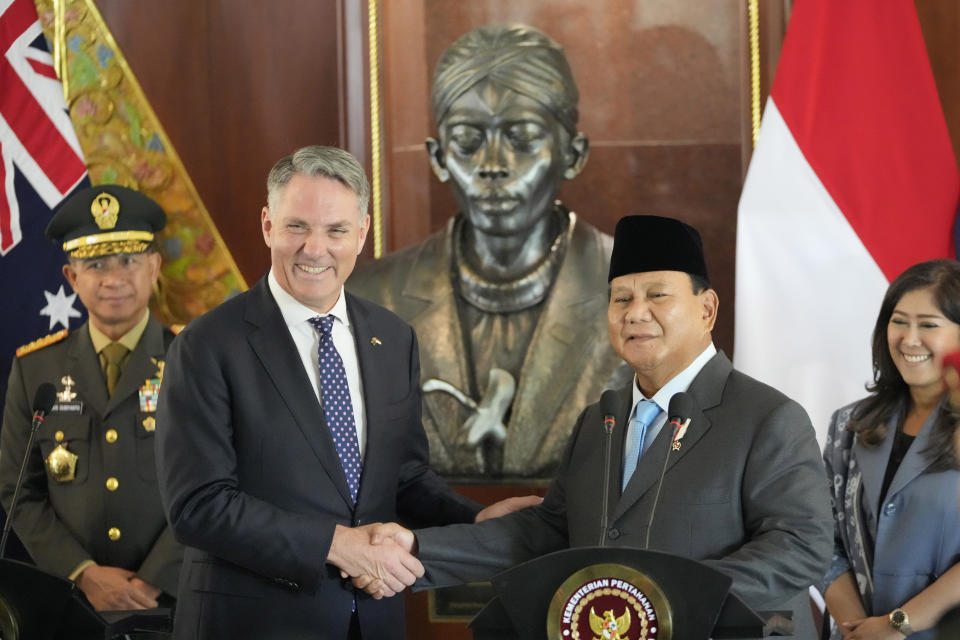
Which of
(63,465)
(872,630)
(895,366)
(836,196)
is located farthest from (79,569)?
(836,196)

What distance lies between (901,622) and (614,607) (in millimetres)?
1149

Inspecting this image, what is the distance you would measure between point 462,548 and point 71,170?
261cm

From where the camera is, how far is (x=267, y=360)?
8.81ft

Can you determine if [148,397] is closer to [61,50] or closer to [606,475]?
[61,50]

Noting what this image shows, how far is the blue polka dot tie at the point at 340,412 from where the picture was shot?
2.70m

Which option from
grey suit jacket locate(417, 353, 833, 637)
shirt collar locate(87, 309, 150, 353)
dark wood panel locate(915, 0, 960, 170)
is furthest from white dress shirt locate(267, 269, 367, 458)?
→ dark wood panel locate(915, 0, 960, 170)

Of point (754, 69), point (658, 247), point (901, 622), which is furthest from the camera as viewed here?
point (754, 69)

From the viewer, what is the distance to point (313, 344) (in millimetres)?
2783

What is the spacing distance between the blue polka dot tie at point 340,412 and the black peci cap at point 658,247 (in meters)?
0.67

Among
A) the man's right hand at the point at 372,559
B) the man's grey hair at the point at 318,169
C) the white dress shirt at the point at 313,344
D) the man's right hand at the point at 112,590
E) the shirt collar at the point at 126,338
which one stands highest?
the man's grey hair at the point at 318,169

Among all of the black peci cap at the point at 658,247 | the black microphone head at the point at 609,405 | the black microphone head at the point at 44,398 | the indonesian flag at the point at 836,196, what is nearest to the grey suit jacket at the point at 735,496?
Result: the black microphone head at the point at 609,405

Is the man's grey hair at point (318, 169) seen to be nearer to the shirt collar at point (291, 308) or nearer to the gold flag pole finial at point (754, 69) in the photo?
the shirt collar at point (291, 308)

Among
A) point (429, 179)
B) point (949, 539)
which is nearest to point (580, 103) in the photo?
point (429, 179)

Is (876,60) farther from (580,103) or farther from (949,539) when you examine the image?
(949,539)
